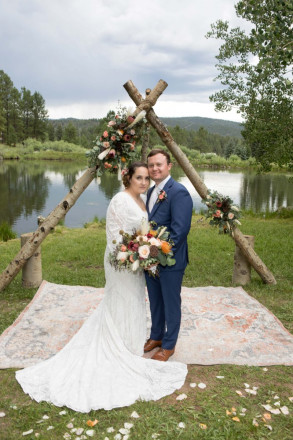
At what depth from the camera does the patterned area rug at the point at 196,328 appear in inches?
185

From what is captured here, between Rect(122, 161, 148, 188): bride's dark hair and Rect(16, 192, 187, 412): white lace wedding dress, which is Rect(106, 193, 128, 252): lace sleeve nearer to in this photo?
Rect(16, 192, 187, 412): white lace wedding dress

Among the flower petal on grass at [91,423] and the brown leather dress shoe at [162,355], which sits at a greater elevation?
the brown leather dress shoe at [162,355]

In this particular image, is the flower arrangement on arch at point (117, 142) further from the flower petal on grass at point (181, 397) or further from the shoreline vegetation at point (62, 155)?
the shoreline vegetation at point (62, 155)

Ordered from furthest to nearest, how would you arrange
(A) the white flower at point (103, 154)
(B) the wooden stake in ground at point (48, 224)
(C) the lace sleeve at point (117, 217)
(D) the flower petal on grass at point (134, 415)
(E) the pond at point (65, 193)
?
(E) the pond at point (65, 193) → (B) the wooden stake in ground at point (48, 224) → (A) the white flower at point (103, 154) → (C) the lace sleeve at point (117, 217) → (D) the flower petal on grass at point (134, 415)

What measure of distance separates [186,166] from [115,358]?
3577mm

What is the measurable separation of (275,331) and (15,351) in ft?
11.4

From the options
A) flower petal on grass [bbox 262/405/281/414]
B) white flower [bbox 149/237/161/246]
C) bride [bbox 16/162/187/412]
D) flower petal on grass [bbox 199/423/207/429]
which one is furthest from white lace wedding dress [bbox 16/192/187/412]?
flower petal on grass [bbox 262/405/281/414]

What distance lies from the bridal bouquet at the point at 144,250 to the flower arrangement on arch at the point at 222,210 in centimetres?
238

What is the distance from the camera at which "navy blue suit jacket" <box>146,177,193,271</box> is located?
4.16 m

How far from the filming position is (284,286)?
283 inches

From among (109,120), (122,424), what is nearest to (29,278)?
(109,120)

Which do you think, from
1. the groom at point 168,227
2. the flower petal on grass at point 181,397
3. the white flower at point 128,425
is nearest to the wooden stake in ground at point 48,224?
the groom at point 168,227

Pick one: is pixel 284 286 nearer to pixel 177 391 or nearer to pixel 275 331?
pixel 275 331

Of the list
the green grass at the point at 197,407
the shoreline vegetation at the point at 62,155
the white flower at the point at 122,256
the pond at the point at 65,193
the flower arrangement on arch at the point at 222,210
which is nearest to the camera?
the green grass at the point at 197,407
